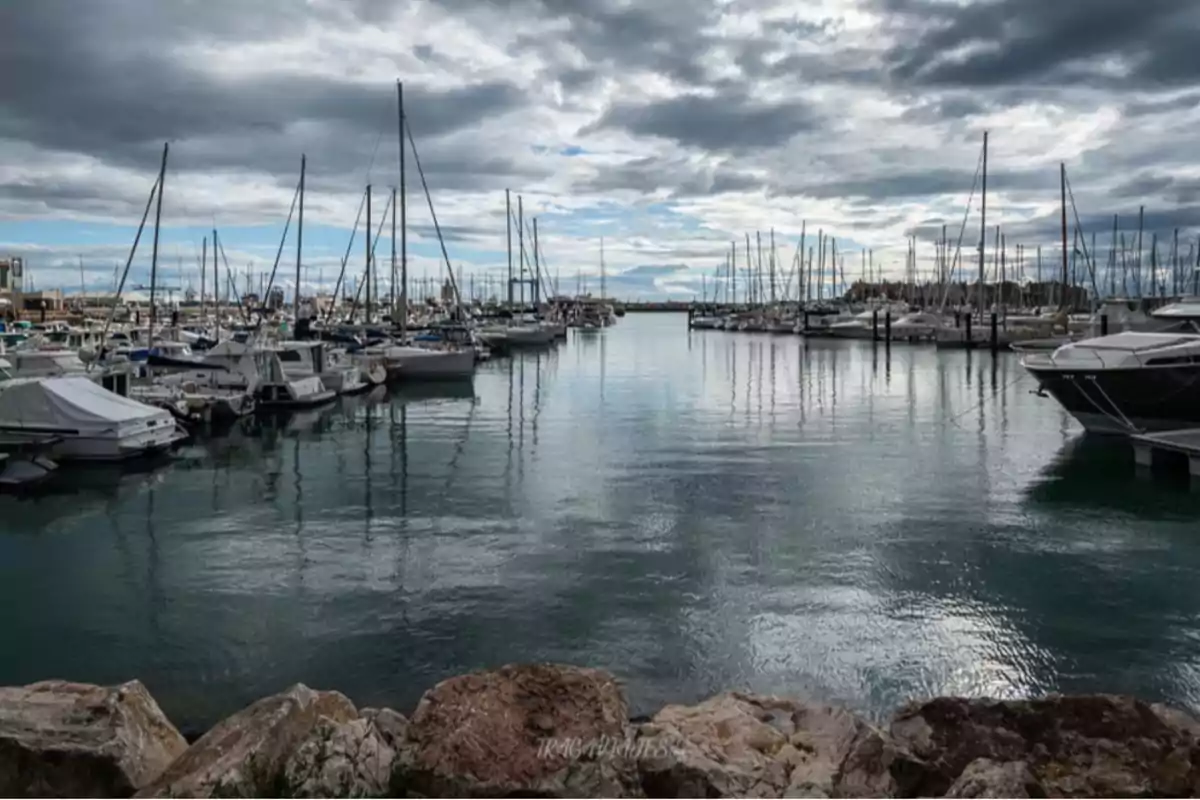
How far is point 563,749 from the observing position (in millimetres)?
7023

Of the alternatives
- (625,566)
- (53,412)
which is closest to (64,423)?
(53,412)

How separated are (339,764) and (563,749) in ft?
5.00

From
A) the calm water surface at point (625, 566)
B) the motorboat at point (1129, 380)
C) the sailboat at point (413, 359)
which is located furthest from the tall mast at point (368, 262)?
the motorboat at point (1129, 380)

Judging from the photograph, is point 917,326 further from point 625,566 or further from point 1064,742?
point 1064,742

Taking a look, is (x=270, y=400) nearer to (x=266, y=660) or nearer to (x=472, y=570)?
(x=472, y=570)

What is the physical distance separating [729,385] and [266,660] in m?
36.6

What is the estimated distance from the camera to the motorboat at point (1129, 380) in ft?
79.0

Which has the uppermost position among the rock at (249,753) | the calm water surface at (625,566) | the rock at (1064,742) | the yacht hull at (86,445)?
the yacht hull at (86,445)

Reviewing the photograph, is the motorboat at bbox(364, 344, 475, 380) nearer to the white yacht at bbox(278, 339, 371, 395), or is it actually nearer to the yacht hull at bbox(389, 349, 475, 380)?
the yacht hull at bbox(389, 349, 475, 380)

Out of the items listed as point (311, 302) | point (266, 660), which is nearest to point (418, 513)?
point (266, 660)

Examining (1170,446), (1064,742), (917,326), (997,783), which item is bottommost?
(1064,742)

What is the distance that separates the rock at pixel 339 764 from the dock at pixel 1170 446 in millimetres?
19682

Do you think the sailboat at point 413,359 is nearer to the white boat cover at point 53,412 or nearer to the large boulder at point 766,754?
the white boat cover at point 53,412

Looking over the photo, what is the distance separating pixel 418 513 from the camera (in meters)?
18.1
